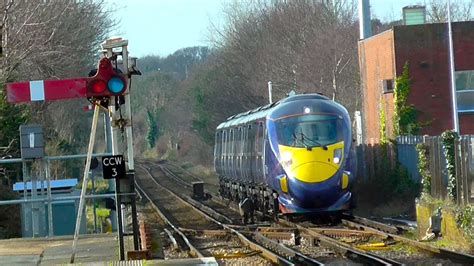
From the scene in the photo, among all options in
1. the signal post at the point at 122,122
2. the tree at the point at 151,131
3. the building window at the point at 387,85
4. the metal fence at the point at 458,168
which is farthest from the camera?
the tree at the point at 151,131

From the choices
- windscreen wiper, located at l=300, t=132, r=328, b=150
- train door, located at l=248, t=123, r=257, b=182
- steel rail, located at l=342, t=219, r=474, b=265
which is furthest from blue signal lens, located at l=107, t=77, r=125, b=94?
train door, located at l=248, t=123, r=257, b=182

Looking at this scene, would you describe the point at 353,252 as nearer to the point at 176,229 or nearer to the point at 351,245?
the point at 351,245

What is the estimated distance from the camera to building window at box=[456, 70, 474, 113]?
38375 mm

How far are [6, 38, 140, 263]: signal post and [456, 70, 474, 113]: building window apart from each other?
2641cm

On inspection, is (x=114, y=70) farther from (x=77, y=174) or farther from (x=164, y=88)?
(x=164, y=88)

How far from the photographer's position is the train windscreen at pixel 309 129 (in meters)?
26.0

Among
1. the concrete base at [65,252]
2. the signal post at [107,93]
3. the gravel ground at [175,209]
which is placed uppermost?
the signal post at [107,93]

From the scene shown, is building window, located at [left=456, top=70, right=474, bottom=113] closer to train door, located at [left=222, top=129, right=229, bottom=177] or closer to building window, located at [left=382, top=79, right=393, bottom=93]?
building window, located at [left=382, top=79, right=393, bottom=93]

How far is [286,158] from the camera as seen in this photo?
25844 mm

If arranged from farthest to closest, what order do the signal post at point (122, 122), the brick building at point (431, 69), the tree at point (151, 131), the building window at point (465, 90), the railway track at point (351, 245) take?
the tree at point (151, 131) < the building window at point (465, 90) < the brick building at point (431, 69) < the railway track at point (351, 245) < the signal post at point (122, 122)

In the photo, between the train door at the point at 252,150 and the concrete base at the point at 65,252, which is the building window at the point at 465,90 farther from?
the concrete base at the point at 65,252

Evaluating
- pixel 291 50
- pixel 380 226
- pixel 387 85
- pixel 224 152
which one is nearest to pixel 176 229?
pixel 380 226

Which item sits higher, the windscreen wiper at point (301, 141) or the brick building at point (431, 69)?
the brick building at point (431, 69)

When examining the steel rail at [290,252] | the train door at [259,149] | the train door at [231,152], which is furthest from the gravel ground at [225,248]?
the train door at [231,152]
